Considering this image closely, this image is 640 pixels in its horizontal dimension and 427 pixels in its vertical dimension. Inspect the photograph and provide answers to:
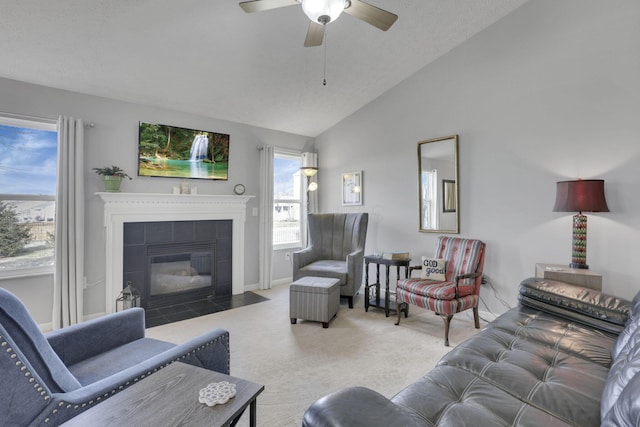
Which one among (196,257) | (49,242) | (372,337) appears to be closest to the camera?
(372,337)

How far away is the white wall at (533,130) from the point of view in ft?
8.41

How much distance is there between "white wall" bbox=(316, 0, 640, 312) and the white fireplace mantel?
2249mm

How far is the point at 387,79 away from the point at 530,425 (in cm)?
387

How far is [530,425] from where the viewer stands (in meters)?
1.07

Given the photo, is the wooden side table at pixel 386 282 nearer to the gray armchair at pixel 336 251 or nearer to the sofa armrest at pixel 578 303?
the gray armchair at pixel 336 251

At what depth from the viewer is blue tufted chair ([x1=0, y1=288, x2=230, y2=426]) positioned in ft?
3.14

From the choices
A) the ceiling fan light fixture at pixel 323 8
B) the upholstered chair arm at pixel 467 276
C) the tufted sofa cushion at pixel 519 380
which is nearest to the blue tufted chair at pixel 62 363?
the tufted sofa cushion at pixel 519 380

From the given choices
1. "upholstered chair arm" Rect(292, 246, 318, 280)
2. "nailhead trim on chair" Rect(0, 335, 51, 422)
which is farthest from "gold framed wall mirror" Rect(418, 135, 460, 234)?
"nailhead trim on chair" Rect(0, 335, 51, 422)

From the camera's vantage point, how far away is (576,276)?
2398mm

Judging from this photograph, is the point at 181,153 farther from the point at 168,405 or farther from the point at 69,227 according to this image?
the point at 168,405

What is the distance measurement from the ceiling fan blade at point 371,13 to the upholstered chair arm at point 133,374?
2088 millimetres

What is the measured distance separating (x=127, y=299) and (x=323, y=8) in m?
3.42

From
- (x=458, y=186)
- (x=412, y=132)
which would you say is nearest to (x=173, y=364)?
(x=458, y=186)

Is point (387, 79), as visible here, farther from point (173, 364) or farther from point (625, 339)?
point (173, 364)
